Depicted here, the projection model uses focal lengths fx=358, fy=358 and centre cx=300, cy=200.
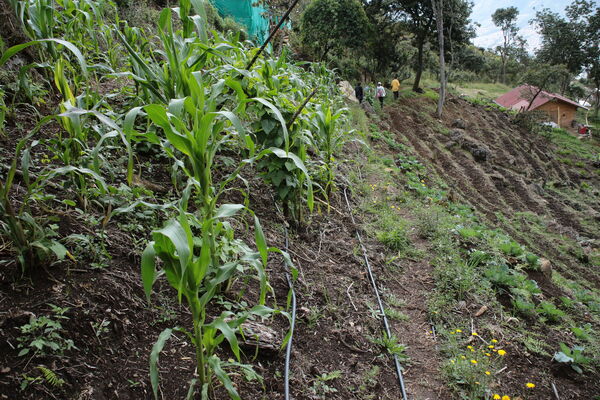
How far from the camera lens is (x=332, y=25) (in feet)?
44.9

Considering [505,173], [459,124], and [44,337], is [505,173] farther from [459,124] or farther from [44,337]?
[44,337]

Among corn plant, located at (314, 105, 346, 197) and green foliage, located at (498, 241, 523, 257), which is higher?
corn plant, located at (314, 105, 346, 197)

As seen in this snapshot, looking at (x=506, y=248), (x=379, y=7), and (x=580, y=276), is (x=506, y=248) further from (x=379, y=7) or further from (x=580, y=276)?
(x=379, y=7)

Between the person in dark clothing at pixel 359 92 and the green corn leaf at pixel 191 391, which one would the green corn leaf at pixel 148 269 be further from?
the person in dark clothing at pixel 359 92

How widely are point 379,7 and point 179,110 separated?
771 inches

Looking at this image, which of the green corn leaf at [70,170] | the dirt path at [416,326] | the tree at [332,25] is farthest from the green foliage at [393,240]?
the tree at [332,25]

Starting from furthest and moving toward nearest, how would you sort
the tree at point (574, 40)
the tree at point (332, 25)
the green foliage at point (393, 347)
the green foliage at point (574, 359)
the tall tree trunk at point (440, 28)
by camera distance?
the tree at point (574, 40) → the tall tree trunk at point (440, 28) → the tree at point (332, 25) → the green foliage at point (574, 359) → the green foliage at point (393, 347)

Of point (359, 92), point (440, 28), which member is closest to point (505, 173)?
point (359, 92)

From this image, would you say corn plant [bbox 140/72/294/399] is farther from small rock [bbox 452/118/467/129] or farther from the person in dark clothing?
small rock [bbox 452/118/467/129]

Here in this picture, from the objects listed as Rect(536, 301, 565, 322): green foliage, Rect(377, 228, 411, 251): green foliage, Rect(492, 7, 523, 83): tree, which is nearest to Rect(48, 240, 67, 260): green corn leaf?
Rect(377, 228, 411, 251): green foliage

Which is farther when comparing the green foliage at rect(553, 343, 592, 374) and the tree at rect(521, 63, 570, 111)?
the tree at rect(521, 63, 570, 111)

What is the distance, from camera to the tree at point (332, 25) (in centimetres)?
1355

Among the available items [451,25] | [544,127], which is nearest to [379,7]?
[451,25]

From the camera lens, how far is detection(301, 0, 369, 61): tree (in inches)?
534
